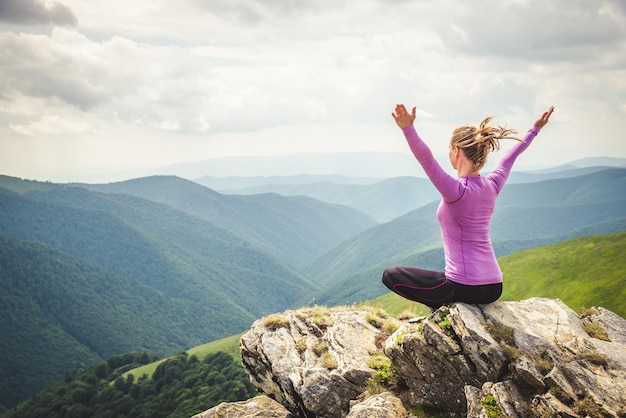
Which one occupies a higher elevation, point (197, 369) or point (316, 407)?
point (316, 407)

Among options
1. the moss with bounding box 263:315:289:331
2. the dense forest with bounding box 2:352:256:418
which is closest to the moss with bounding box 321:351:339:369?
the moss with bounding box 263:315:289:331

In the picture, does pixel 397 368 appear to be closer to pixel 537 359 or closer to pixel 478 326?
pixel 478 326

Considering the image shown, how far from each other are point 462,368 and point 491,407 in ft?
4.16

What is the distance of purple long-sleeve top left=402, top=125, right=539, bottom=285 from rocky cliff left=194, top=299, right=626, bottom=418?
4.02 ft

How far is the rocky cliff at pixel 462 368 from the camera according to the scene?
9.58m

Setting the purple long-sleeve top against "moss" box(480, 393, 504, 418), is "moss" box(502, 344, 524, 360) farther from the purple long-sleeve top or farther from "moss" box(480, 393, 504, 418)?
the purple long-sleeve top

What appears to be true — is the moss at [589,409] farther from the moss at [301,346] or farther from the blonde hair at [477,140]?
the moss at [301,346]

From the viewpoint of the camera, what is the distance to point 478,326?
1083 centimetres

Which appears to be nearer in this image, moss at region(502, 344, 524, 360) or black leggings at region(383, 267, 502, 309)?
moss at region(502, 344, 524, 360)

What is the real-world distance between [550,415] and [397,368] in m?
4.16

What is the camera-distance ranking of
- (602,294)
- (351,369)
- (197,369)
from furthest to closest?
(197,369), (602,294), (351,369)

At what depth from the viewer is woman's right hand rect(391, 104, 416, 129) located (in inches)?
352

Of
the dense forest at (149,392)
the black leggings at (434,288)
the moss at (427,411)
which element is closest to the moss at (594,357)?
the black leggings at (434,288)

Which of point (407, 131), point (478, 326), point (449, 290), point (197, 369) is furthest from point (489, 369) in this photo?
point (197, 369)
